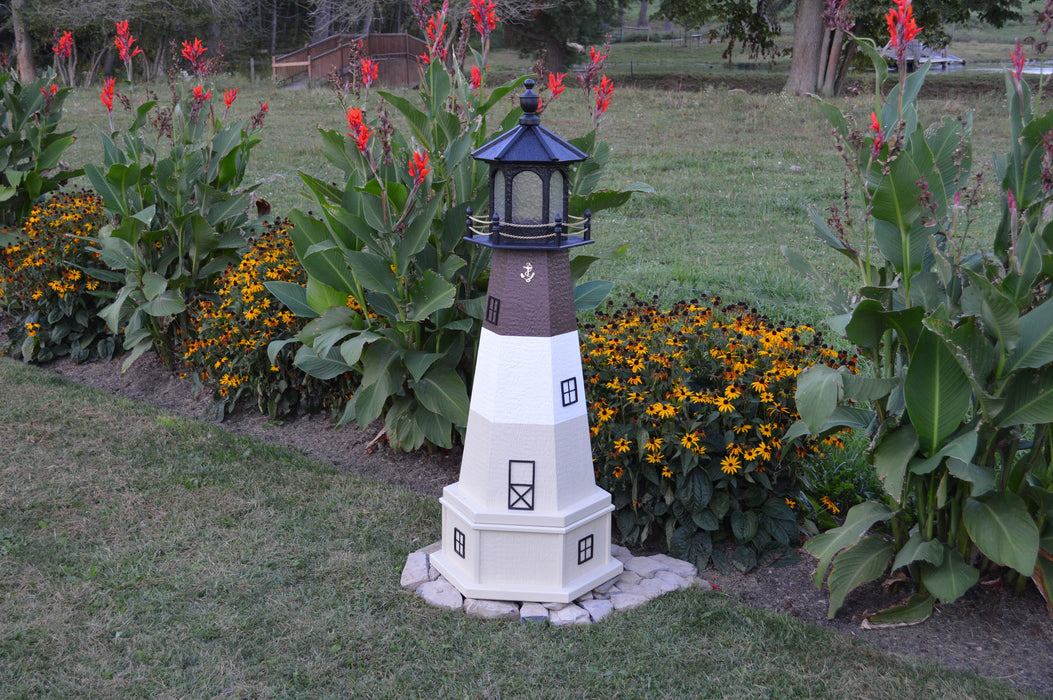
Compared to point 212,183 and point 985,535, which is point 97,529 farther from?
point 985,535

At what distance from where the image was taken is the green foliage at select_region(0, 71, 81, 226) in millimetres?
7492

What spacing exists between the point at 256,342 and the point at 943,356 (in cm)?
381

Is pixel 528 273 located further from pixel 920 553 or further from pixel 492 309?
pixel 920 553

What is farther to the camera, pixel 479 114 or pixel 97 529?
pixel 479 114

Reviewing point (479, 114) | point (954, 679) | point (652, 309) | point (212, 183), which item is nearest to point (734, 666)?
point (954, 679)

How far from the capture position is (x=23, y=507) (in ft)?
15.3

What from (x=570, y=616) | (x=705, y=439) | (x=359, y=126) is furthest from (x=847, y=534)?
(x=359, y=126)

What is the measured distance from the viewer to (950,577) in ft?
11.7

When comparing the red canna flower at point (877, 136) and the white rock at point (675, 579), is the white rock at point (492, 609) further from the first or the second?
the red canna flower at point (877, 136)

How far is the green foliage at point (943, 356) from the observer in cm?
332

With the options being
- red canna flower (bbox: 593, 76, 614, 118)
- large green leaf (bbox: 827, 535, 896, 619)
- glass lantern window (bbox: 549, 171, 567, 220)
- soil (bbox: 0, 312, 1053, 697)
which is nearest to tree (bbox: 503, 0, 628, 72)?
red canna flower (bbox: 593, 76, 614, 118)

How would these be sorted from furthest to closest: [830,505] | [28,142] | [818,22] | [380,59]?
[380,59], [818,22], [28,142], [830,505]

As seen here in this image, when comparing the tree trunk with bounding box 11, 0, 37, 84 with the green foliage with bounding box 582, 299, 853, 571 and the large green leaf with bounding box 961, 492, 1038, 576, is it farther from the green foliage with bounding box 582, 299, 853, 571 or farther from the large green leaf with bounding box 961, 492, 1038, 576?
the large green leaf with bounding box 961, 492, 1038, 576

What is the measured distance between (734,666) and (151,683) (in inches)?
82.9
